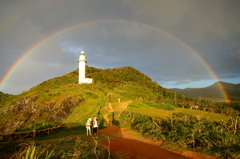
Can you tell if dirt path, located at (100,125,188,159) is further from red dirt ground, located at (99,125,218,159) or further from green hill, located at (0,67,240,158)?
green hill, located at (0,67,240,158)

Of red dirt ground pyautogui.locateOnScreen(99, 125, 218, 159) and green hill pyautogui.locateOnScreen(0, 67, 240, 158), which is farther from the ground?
green hill pyautogui.locateOnScreen(0, 67, 240, 158)

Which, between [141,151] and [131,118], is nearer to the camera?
[141,151]

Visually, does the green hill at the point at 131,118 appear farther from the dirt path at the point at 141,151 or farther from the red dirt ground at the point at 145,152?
the dirt path at the point at 141,151

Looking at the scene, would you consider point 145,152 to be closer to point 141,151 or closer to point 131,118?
point 141,151

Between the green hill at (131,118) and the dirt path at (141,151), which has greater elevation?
the green hill at (131,118)

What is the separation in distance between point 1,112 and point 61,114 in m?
15.3

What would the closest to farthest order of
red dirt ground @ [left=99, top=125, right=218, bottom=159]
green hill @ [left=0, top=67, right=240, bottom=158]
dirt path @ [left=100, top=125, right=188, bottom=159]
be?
red dirt ground @ [left=99, top=125, right=218, bottom=159] < dirt path @ [left=100, top=125, right=188, bottom=159] < green hill @ [left=0, top=67, right=240, bottom=158]

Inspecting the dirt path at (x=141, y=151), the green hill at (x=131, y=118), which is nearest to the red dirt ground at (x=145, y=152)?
the dirt path at (x=141, y=151)

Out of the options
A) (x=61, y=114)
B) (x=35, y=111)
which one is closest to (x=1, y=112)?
(x=35, y=111)

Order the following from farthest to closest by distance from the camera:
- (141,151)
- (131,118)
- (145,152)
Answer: (131,118) < (141,151) < (145,152)

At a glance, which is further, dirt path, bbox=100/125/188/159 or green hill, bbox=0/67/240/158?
green hill, bbox=0/67/240/158

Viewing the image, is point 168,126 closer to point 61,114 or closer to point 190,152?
point 190,152

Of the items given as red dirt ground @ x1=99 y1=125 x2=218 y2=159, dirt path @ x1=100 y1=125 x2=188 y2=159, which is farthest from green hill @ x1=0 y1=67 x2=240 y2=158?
dirt path @ x1=100 y1=125 x2=188 y2=159

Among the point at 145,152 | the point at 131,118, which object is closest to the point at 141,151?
the point at 145,152
